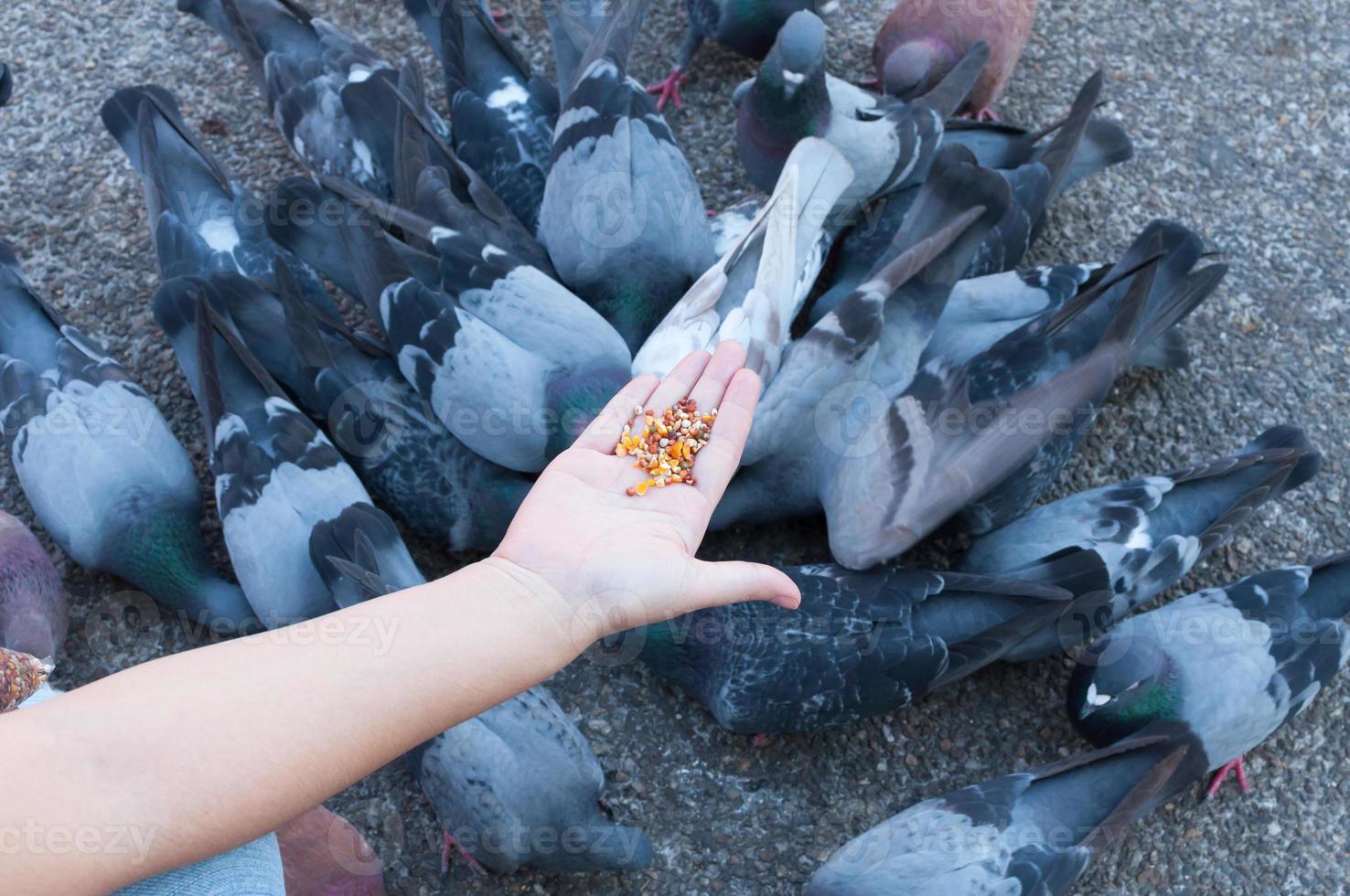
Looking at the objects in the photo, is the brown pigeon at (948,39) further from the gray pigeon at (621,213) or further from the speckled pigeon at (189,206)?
the speckled pigeon at (189,206)

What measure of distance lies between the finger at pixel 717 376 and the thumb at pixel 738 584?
1.31ft

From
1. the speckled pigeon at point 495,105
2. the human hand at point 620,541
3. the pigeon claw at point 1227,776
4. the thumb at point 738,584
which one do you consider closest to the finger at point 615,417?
the human hand at point 620,541

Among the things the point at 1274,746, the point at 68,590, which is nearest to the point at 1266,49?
the point at 1274,746

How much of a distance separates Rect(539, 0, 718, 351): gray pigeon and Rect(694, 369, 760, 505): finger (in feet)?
3.01

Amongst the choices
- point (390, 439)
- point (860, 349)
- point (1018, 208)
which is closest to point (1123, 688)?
point (860, 349)

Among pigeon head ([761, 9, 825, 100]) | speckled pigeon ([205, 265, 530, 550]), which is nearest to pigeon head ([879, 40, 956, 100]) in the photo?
pigeon head ([761, 9, 825, 100])

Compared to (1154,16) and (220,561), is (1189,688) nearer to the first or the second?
(220,561)

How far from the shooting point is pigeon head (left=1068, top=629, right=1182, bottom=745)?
252 centimetres

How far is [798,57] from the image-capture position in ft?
10.1

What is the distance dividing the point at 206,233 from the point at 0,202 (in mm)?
945

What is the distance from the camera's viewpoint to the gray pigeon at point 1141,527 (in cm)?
270

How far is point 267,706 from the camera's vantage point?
138cm

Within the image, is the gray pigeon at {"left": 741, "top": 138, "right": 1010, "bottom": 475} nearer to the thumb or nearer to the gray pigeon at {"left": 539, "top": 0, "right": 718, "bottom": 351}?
the gray pigeon at {"left": 539, "top": 0, "right": 718, "bottom": 351}

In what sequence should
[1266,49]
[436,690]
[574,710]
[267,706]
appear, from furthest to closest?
[1266,49] → [574,710] → [436,690] → [267,706]
